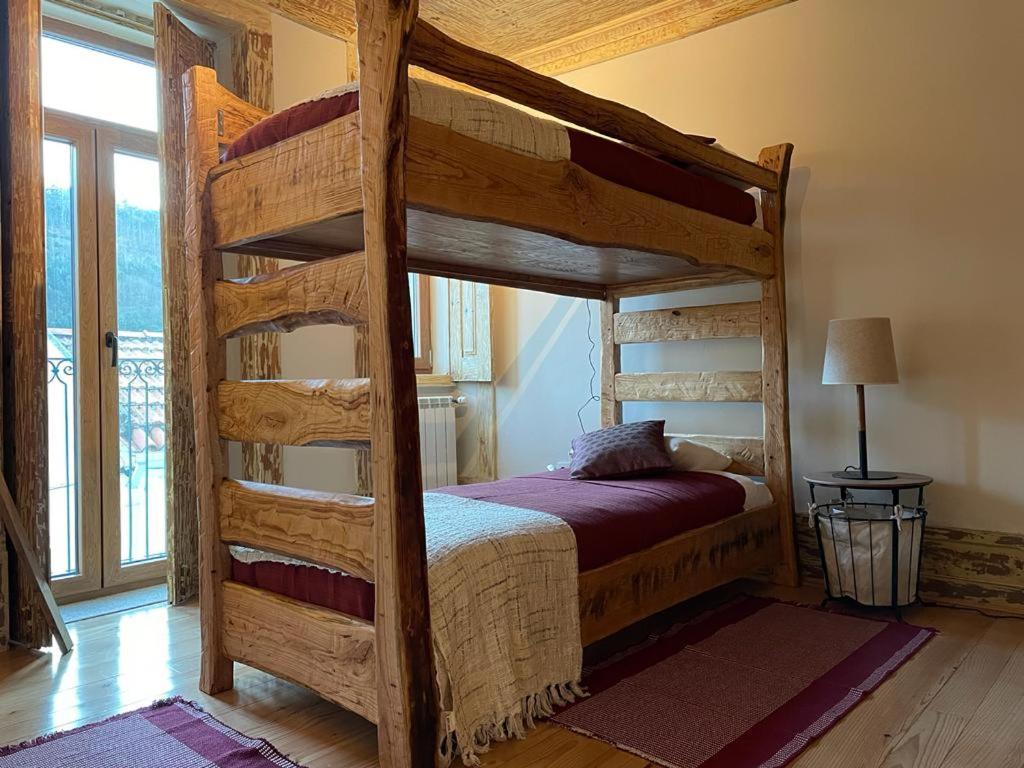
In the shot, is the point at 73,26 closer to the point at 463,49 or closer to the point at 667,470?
the point at 463,49

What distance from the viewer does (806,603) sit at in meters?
2.97

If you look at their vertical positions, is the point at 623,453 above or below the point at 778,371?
below

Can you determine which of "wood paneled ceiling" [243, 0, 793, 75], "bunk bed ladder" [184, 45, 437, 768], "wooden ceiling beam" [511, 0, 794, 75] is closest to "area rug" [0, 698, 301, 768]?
"bunk bed ladder" [184, 45, 437, 768]

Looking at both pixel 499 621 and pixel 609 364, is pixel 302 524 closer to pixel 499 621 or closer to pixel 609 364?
pixel 499 621

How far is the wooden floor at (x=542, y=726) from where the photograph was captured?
179 centimetres

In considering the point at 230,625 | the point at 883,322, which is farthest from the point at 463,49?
the point at 883,322

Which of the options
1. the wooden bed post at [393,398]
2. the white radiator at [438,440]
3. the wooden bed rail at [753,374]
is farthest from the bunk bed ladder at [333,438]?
the white radiator at [438,440]

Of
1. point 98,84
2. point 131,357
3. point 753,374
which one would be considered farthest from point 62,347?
point 753,374

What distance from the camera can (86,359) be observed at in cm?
326

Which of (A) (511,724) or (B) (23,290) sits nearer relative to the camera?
(A) (511,724)

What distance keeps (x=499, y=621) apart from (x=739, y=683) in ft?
2.49

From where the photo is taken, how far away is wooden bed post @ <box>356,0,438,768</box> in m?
1.60

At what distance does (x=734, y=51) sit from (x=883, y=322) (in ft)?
4.71

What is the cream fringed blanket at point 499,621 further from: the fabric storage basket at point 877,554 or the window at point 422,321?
the window at point 422,321
